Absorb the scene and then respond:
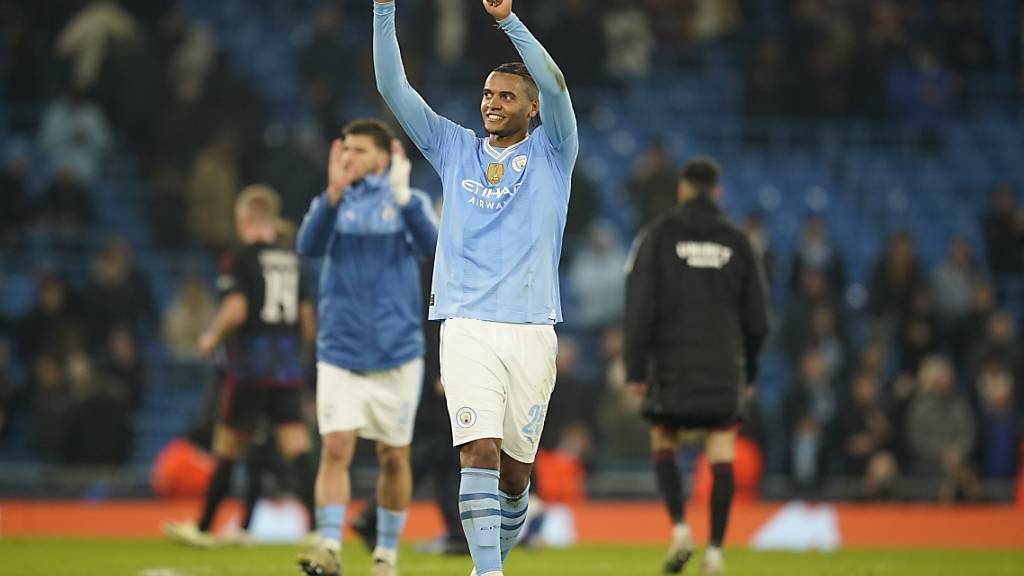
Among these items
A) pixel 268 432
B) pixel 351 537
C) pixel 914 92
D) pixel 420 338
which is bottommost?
pixel 351 537

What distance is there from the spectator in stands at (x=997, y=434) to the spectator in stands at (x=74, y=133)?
424 inches

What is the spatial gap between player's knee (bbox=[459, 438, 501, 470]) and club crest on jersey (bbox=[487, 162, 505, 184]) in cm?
116

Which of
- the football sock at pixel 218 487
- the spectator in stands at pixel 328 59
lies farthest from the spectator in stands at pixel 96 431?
the spectator in stands at pixel 328 59

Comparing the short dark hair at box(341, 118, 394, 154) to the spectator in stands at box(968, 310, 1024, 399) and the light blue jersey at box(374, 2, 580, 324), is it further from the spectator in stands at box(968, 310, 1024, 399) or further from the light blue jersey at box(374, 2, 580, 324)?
the spectator in stands at box(968, 310, 1024, 399)

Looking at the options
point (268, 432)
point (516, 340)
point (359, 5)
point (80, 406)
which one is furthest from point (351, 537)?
point (359, 5)

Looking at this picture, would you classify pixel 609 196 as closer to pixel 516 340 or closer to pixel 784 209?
pixel 784 209

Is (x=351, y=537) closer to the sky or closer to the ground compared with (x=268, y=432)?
closer to the ground

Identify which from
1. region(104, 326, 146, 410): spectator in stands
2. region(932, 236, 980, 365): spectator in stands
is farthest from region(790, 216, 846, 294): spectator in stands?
region(104, 326, 146, 410): spectator in stands

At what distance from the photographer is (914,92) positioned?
22.0 metres

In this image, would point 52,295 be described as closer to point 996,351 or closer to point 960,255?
point 996,351

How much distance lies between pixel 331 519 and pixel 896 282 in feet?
37.9

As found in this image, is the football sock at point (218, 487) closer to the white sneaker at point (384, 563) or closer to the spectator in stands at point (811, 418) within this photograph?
the white sneaker at point (384, 563)

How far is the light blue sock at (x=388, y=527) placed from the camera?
29.1ft

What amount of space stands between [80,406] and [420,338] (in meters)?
8.19
